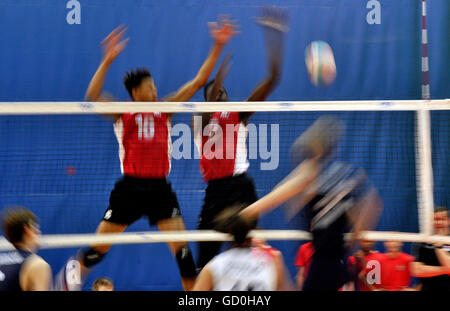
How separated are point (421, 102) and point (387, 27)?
1.39 metres

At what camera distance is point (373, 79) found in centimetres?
672

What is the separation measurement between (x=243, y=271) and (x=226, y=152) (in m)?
1.94

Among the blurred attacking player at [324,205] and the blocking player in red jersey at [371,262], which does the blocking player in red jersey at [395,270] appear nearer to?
the blocking player in red jersey at [371,262]

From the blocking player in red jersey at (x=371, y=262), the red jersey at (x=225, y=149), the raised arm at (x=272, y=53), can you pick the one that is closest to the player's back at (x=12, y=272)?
the red jersey at (x=225, y=149)

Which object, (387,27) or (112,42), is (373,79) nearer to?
(387,27)

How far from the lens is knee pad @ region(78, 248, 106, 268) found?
5914mm

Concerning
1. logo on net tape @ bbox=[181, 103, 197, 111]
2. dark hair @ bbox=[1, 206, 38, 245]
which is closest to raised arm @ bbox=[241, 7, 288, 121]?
logo on net tape @ bbox=[181, 103, 197, 111]

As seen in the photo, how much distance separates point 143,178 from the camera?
5.92 meters

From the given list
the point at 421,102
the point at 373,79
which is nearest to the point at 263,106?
the point at 421,102

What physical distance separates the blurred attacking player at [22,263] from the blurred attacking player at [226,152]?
1716 millimetres

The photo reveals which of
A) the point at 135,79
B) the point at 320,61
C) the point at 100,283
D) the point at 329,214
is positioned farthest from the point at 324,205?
the point at 100,283

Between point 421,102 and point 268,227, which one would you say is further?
point 268,227
